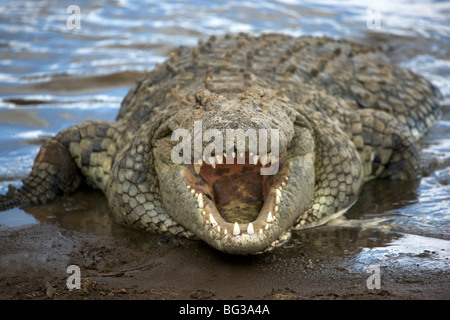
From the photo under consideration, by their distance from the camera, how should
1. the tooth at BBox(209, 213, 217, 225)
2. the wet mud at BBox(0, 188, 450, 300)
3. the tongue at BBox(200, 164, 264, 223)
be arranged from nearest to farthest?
1. the wet mud at BBox(0, 188, 450, 300)
2. the tooth at BBox(209, 213, 217, 225)
3. the tongue at BBox(200, 164, 264, 223)

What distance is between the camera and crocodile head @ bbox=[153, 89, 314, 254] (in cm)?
385

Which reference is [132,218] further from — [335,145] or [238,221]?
[335,145]

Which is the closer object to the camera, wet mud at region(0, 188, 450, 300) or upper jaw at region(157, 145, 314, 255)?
wet mud at region(0, 188, 450, 300)

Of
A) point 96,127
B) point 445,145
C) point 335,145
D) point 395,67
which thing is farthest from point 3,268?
point 395,67

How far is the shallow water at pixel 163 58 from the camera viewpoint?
461cm

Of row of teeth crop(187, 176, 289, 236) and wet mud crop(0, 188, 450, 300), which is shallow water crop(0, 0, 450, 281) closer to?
wet mud crop(0, 188, 450, 300)

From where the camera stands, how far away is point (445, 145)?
670 centimetres

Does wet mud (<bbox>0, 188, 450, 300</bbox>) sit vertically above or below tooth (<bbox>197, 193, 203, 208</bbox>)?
below

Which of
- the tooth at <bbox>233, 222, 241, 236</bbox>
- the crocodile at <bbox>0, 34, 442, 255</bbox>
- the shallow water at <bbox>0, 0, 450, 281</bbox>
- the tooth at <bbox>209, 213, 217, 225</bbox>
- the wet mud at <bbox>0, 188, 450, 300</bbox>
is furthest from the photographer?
the shallow water at <bbox>0, 0, 450, 281</bbox>

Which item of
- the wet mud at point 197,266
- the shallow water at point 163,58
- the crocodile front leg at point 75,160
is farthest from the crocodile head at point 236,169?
the crocodile front leg at point 75,160

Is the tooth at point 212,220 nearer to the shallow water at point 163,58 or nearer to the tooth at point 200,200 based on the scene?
the tooth at point 200,200

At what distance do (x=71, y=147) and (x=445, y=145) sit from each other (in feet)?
13.1

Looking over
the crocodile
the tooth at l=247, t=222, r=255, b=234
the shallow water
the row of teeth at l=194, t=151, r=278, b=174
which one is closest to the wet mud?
the shallow water
